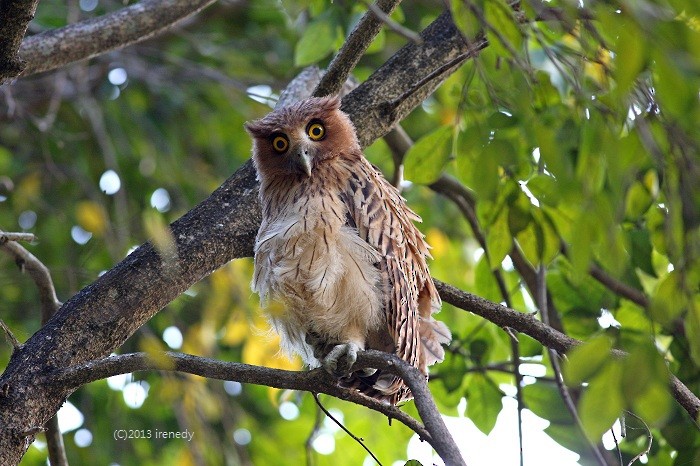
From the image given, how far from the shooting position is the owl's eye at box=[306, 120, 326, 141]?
3.12 m

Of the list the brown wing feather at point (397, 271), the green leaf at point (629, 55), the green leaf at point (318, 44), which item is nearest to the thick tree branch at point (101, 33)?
the green leaf at point (318, 44)

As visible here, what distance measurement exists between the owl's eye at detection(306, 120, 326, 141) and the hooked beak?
0.37 ft

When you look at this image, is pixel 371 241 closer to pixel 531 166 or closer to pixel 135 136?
pixel 531 166

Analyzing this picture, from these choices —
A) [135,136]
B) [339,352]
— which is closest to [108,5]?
[135,136]

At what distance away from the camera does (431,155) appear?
7.96ft

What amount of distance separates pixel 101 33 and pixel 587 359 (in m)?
2.58

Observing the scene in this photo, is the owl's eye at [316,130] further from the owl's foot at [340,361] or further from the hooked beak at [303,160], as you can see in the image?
the owl's foot at [340,361]

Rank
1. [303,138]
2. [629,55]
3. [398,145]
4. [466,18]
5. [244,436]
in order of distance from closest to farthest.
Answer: [629,55]
[466,18]
[303,138]
[398,145]
[244,436]

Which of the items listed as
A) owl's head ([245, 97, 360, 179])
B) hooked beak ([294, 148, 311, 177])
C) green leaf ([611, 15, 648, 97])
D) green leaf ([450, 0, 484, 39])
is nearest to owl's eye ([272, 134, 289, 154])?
owl's head ([245, 97, 360, 179])

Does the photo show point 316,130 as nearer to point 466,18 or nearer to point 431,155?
point 431,155

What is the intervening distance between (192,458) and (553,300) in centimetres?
180

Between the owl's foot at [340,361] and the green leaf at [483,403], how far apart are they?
114 centimetres

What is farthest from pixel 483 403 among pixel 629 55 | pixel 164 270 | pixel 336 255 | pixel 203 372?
pixel 629 55

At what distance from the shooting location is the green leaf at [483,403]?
344 centimetres
